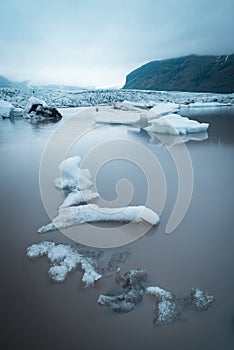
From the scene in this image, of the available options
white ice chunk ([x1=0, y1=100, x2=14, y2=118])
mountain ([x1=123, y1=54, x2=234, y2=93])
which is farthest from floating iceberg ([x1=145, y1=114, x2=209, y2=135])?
mountain ([x1=123, y1=54, x2=234, y2=93])

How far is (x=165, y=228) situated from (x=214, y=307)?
31.4 inches

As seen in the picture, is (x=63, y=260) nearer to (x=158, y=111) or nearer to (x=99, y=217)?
(x=99, y=217)

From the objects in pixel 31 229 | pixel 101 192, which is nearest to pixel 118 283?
pixel 31 229

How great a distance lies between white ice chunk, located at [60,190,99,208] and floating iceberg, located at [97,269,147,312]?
3.43 feet

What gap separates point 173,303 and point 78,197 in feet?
4.67

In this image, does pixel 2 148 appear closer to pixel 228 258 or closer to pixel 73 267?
pixel 73 267

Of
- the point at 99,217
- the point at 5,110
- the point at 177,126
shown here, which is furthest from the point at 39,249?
the point at 5,110

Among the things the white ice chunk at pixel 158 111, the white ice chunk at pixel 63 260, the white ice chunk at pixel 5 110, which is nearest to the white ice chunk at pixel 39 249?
the white ice chunk at pixel 63 260

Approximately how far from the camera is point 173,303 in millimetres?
1257

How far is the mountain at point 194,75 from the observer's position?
49062 mm

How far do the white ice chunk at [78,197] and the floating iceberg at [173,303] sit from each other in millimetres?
1210

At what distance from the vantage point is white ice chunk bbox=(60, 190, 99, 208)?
232 cm

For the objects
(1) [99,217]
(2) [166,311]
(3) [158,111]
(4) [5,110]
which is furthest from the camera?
(4) [5,110]

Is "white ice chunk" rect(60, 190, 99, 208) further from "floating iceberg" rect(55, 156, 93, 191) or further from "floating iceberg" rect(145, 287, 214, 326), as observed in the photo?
"floating iceberg" rect(145, 287, 214, 326)
